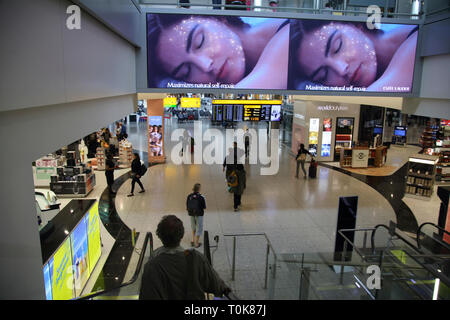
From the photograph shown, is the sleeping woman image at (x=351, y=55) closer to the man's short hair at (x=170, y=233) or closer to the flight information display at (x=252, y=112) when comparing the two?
the man's short hair at (x=170, y=233)

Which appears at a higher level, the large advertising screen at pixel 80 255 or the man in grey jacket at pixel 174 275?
the man in grey jacket at pixel 174 275

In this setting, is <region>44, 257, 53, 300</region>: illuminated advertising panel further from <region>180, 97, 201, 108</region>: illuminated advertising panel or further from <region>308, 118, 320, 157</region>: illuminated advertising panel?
<region>180, 97, 201, 108</region>: illuminated advertising panel

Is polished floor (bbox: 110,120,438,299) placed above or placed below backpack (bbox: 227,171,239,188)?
below

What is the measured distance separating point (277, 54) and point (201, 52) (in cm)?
185

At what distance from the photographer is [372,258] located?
19.2 ft

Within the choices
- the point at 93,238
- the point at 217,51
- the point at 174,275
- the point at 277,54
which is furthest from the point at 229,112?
Answer: the point at 174,275

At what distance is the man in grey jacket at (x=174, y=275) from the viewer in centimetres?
254

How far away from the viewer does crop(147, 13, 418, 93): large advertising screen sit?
7.71 m

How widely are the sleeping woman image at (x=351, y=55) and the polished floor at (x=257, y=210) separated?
148 inches

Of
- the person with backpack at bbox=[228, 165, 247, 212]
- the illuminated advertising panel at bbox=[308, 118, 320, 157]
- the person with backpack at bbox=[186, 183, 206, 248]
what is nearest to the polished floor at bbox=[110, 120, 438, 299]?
the person with backpack at bbox=[186, 183, 206, 248]

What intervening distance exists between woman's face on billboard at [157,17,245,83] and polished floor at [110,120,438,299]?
12.4ft

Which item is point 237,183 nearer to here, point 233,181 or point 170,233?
point 233,181

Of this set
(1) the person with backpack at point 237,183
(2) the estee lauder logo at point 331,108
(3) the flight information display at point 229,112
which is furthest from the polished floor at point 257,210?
(2) the estee lauder logo at point 331,108

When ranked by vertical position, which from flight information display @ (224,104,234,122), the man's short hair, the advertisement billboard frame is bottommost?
the man's short hair
